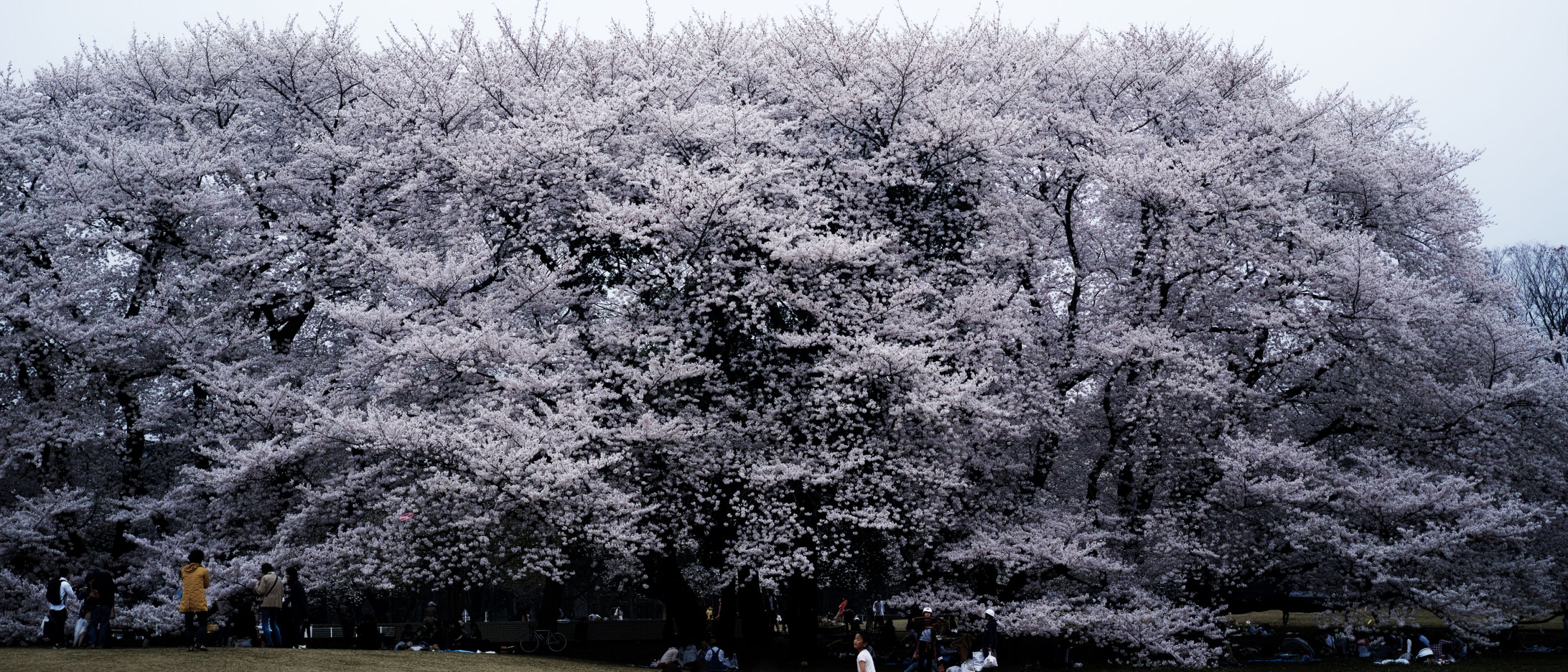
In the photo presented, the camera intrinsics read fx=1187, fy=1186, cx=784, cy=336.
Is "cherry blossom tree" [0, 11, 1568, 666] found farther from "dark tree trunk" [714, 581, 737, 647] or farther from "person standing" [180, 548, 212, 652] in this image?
"person standing" [180, 548, 212, 652]

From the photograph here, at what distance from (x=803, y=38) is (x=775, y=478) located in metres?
12.6

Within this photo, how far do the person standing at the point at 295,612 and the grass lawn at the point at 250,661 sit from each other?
5.29 ft

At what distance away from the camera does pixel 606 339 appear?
2698 cm

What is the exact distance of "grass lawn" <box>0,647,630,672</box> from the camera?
17.3m

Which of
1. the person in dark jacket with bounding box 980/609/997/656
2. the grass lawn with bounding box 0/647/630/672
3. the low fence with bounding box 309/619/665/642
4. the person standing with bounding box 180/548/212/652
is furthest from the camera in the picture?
the low fence with bounding box 309/619/665/642

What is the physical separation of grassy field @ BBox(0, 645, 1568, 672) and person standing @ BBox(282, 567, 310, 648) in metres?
1.59

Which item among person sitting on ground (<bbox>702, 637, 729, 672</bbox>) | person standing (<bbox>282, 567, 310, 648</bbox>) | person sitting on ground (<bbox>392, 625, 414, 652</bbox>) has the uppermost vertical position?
person standing (<bbox>282, 567, 310, 648</bbox>)

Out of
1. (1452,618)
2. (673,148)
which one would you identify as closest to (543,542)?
(673,148)

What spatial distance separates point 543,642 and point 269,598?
9.53 meters

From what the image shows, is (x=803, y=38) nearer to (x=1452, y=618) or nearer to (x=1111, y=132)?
(x=1111, y=132)

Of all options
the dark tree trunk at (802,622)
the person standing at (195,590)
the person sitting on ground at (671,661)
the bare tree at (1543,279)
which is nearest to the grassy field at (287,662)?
the person standing at (195,590)

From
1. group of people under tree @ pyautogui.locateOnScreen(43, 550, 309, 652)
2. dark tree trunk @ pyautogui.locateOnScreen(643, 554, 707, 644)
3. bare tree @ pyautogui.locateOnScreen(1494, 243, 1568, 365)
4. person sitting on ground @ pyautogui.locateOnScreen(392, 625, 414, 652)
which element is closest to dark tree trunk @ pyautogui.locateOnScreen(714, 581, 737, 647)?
dark tree trunk @ pyautogui.locateOnScreen(643, 554, 707, 644)

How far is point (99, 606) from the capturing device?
1995 cm

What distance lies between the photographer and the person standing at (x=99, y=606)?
19.8 m
